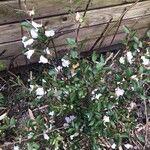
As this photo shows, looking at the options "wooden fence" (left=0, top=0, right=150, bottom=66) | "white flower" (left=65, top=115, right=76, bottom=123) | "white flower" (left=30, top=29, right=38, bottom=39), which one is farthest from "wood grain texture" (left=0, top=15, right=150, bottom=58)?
"white flower" (left=65, top=115, right=76, bottom=123)

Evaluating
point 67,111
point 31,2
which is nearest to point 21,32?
point 31,2

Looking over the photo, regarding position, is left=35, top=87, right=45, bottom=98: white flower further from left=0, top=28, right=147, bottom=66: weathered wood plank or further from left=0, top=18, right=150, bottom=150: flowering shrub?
left=0, top=28, right=147, bottom=66: weathered wood plank

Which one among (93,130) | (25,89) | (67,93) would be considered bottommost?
(93,130)

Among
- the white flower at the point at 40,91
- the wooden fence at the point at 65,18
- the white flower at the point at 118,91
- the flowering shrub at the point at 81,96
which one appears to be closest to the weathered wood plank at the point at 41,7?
the wooden fence at the point at 65,18

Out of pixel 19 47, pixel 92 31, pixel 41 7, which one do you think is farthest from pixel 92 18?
pixel 19 47

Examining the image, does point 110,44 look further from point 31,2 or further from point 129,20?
point 31,2

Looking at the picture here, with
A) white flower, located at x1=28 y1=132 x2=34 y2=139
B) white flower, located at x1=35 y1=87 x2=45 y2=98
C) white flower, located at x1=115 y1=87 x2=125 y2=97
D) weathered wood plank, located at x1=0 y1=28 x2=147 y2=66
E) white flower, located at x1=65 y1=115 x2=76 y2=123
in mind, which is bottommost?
white flower, located at x1=28 y1=132 x2=34 y2=139

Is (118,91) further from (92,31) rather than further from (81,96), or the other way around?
(92,31)
